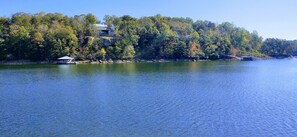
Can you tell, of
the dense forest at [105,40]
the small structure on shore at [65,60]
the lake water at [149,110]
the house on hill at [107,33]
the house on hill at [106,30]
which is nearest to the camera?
the lake water at [149,110]

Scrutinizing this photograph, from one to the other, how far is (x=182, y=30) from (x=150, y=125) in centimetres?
8644

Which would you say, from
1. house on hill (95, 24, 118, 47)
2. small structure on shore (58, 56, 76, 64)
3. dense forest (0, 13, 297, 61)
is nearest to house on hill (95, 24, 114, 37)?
house on hill (95, 24, 118, 47)

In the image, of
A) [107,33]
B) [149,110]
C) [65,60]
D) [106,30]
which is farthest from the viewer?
[107,33]

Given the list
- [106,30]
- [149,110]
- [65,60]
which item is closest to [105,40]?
[106,30]

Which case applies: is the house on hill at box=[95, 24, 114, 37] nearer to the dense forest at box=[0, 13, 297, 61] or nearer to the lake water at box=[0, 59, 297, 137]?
the dense forest at box=[0, 13, 297, 61]

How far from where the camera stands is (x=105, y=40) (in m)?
87.6

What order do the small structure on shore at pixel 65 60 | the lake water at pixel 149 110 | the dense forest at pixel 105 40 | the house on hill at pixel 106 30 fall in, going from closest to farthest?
the lake water at pixel 149 110, the small structure on shore at pixel 65 60, the dense forest at pixel 105 40, the house on hill at pixel 106 30

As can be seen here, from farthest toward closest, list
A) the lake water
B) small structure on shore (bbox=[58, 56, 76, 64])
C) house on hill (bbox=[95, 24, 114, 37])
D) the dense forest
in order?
house on hill (bbox=[95, 24, 114, 37]) → the dense forest → small structure on shore (bbox=[58, 56, 76, 64]) → the lake water

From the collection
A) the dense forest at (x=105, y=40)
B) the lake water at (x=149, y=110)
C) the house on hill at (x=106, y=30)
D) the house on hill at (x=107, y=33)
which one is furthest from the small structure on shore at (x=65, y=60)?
the lake water at (x=149, y=110)

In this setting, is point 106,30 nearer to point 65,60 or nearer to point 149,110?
point 65,60

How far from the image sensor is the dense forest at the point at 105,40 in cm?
7681

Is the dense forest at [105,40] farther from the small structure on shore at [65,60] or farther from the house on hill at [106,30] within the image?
the small structure on shore at [65,60]

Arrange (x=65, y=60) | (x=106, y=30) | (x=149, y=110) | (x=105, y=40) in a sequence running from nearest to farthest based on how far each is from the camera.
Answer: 1. (x=149, y=110)
2. (x=65, y=60)
3. (x=105, y=40)
4. (x=106, y=30)

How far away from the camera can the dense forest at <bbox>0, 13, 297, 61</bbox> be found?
252ft
